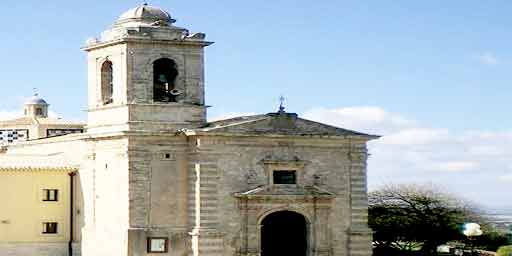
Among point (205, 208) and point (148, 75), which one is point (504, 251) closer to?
point (205, 208)

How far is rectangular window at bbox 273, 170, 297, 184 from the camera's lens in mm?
46469

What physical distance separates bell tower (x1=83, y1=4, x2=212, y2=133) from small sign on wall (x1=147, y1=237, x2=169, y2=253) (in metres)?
3.73

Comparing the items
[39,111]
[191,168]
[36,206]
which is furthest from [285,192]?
[39,111]

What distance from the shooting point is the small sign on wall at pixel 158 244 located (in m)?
45.3

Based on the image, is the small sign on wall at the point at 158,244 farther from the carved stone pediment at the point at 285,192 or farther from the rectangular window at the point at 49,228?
the rectangular window at the point at 49,228

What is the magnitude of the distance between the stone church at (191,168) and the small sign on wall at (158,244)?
34 millimetres

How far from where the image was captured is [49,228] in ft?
160

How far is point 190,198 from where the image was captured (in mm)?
45719

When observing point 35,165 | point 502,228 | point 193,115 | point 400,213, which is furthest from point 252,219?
point 502,228

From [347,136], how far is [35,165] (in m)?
11.5

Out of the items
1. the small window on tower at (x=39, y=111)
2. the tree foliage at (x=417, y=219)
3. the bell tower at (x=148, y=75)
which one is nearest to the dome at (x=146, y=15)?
the bell tower at (x=148, y=75)

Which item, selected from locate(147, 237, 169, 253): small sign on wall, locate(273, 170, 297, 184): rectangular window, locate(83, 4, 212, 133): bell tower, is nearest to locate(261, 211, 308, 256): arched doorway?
locate(273, 170, 297, 184): rectangular window

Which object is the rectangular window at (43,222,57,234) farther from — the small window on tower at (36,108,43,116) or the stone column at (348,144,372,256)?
the small window on tower at (36,108,43,116)

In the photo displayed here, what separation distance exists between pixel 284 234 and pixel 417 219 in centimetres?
1378
